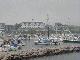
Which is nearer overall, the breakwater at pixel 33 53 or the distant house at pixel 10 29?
the breakwater at pixel 33 53

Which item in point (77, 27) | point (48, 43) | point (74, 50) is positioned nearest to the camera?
point (74, 50)

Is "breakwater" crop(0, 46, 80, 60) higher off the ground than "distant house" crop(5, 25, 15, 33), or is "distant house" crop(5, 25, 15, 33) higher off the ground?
"distant house" crop(5, 25, 15, 33)

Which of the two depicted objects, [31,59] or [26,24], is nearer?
Answer: [31,59]

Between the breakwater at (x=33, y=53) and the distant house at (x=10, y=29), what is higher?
the distant house at (x=10, y=29)

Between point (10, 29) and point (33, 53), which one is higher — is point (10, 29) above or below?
above

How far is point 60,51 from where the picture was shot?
125 ft

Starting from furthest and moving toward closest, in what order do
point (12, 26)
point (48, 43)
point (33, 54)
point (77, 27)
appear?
point (77, 27) < point (12, 26) < point (48, 43) < point (33, 54)

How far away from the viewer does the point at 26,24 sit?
112m

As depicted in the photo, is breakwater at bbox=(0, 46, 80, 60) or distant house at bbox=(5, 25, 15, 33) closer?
breakwater at bbox=(0, 46, 80, 60)

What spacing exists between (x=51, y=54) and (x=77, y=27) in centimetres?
8465

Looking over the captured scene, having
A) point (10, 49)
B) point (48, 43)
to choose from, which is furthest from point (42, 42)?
point (10, 49)

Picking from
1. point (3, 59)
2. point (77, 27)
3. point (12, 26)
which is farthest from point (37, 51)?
point (77, 27)

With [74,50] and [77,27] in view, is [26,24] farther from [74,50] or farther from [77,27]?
[74,50]

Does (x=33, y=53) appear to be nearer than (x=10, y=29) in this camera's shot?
Yes
